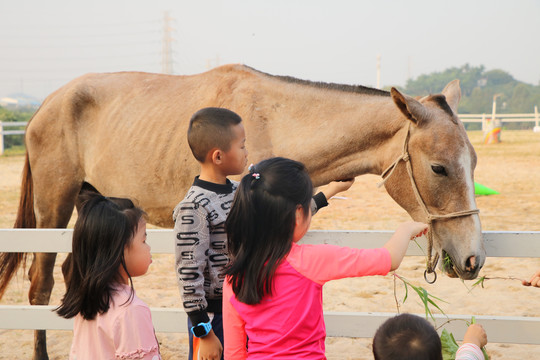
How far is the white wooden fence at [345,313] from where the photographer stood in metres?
2.90

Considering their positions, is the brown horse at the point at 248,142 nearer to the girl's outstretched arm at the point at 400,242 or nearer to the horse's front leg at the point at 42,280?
the horse's front leg at the point at 42,280

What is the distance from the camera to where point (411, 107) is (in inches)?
128

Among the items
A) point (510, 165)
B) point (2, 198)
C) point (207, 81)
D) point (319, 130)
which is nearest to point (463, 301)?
point (319, 130)

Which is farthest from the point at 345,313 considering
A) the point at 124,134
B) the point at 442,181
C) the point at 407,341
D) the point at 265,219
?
the point at 124,134

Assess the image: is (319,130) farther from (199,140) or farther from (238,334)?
(238,334)

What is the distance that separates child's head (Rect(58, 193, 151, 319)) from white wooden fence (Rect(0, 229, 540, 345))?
1322 millimetres

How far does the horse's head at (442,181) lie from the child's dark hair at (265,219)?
1433 millimetres

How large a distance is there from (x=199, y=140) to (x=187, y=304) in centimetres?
73

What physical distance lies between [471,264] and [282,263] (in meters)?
1.46

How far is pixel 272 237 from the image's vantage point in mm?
1850

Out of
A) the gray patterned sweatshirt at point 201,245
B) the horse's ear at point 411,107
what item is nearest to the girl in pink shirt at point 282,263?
the gray patterned sweatshirt at point 201,245

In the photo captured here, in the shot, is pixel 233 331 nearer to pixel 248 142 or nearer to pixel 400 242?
pixel 400 242

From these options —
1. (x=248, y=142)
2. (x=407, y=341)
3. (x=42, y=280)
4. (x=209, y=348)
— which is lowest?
(x=42, y=280)

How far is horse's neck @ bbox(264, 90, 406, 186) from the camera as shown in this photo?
140 inches
